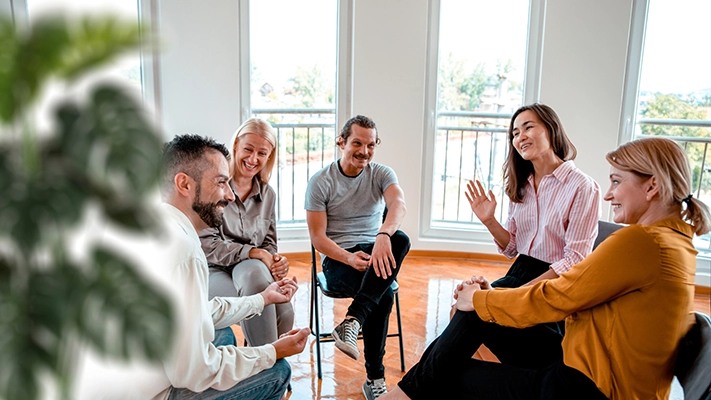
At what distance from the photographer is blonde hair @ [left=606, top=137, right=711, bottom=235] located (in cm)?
149

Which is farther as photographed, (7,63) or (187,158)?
(187,158)

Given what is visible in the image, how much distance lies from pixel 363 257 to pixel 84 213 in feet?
7.32

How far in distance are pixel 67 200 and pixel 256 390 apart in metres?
1.35

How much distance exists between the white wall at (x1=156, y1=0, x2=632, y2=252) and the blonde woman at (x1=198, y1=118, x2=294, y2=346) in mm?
1472

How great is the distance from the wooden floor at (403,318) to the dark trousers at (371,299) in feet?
0.62

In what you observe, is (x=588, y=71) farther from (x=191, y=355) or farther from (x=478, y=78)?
(x=191, y=355)

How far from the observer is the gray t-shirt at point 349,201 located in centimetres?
268

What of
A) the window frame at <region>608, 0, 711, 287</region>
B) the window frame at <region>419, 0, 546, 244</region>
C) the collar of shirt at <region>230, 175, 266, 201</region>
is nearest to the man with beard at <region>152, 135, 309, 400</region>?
the collar of shirt at <region>230, 175, 266, 201</region>

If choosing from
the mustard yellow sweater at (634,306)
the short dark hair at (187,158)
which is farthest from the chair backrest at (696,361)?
the short dark hair at (187,158)

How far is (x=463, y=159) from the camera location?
4.61m

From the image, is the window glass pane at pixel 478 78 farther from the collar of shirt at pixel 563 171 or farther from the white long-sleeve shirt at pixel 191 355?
the white long-sleeve shirt at pixel 191 355

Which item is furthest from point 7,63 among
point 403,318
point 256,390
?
point 403,318

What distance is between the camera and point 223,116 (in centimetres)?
401

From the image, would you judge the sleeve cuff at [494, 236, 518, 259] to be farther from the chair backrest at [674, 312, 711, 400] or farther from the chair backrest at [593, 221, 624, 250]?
the chair backrest at [674, 312, 711, 400]
